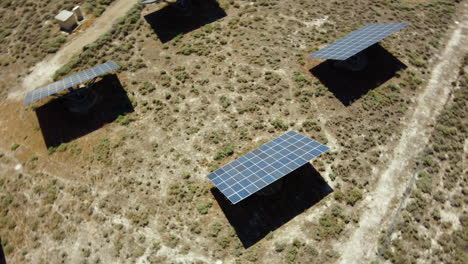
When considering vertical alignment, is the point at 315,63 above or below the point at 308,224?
above

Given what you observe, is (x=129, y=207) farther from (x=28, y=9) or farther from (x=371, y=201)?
(x=28, y=9)

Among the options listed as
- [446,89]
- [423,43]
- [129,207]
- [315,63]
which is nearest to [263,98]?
[315,63]

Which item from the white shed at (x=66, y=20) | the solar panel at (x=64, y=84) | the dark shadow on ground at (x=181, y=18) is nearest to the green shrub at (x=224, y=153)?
the solar panel at (x=64, y=84)

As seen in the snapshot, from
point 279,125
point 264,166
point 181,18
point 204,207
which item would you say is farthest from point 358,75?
point 181,18

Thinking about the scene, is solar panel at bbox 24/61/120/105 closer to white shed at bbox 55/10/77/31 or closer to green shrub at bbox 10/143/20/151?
green shrub at bbox 10/143/20/151

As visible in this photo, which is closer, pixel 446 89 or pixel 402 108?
pixel 402 108

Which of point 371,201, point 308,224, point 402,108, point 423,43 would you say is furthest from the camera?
point 423,43

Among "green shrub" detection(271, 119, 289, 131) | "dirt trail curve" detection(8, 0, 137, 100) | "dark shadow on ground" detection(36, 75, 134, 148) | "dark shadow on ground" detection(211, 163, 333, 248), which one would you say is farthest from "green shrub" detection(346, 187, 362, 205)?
"dirt trail curve" detection(8, 0, 137, 100)
